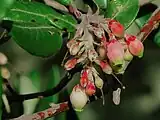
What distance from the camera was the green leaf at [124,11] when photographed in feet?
2.09

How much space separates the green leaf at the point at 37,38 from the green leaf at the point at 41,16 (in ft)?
0.04

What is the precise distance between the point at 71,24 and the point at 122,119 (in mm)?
818

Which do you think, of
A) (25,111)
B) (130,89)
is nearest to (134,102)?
(130,89)

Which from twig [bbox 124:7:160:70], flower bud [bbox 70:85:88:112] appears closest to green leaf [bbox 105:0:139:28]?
twig [bbox 124:7:160:70]

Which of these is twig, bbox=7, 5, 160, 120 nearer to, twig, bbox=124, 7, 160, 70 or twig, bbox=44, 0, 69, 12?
twig, bbox=124, 7, 160, 70

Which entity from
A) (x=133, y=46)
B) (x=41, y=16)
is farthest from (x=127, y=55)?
(x=41, y=16)

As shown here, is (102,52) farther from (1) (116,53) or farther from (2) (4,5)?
(2) (4,5)

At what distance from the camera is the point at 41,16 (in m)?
0.60

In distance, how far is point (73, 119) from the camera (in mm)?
1029

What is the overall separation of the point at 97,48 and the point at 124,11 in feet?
0.41

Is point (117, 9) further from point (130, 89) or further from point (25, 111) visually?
point (130, 89)

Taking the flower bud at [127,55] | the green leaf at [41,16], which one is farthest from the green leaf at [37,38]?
the flower bud at [127,55]

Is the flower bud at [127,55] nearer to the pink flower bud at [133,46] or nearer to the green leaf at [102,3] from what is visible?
the pink flower bud at [133,46]

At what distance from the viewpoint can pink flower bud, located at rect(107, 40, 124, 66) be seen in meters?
0.51
